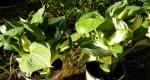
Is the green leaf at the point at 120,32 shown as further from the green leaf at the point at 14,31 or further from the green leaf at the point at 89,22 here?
the green leaf at the point at 14,31

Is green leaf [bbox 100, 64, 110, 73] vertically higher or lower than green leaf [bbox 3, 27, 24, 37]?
lower

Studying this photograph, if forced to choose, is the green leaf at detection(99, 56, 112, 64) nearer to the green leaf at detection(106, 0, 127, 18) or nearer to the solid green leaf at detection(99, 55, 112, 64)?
the solid green leaf at detection(99, 55, 112, 64)

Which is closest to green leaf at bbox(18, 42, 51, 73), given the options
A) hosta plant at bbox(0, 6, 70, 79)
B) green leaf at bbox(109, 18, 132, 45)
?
hosta plant at bbox(0, 6, 70, 79)

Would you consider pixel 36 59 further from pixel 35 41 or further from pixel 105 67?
pixel 105 67

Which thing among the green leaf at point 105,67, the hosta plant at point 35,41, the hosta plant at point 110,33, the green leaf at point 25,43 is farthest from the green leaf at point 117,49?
the green leaf at point 25,43

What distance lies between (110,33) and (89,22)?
20cm

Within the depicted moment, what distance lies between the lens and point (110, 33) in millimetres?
2479

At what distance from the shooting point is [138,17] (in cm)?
246

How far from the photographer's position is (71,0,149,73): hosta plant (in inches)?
92.9

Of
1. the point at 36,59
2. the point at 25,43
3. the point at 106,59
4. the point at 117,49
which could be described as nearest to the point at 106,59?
the point at 106,59

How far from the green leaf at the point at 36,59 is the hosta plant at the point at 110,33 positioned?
0.84ft

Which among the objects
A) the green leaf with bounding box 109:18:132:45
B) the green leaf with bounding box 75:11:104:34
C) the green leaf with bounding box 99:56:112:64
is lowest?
the green leaf with bounding box 99:56:112:64

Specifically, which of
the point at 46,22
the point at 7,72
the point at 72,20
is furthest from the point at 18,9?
the point at 46,22

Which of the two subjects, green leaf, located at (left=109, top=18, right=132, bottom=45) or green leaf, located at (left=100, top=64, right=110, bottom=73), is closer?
green leaf, located at (left=109, top=18, right=132, bottom=45)
